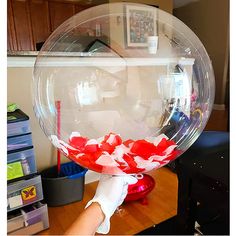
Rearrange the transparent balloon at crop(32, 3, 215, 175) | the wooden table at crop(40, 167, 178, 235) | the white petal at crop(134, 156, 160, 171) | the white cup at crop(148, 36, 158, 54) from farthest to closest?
the wooden table at crop(40, 167, 178, 235)
the white cup at crop(148, 36, 158, 54)
the transparent balloon at crop(32, 3, 215, 175)
the white petal at crop(134, 156, 160, 171)

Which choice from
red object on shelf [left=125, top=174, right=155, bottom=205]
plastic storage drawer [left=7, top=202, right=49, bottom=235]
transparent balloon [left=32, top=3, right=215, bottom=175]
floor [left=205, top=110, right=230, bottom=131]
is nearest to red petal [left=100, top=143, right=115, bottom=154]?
transparent balloon [left=32, top=3, right=215, bottom=175]

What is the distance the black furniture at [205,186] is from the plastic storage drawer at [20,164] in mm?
773

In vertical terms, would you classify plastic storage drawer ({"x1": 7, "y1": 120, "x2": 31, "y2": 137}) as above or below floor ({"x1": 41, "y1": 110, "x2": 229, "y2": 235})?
above

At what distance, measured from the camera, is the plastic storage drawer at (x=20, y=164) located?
3.68 ft

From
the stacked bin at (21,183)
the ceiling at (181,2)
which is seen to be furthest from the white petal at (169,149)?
the ceiling at (181,2)

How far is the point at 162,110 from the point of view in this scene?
0.64 m

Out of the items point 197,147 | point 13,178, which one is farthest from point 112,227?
point 197,147

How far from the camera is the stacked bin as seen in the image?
1.13 metres

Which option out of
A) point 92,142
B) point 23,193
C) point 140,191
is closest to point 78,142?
point 92,142

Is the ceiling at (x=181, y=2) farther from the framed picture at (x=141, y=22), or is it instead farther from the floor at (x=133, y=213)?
the framed picture at (x=141, y=22)

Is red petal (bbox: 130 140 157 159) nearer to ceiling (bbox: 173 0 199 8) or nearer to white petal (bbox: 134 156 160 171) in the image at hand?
white petal (bbox: 134 156 160 171)

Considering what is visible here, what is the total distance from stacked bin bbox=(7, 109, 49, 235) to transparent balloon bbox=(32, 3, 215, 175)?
58 cm

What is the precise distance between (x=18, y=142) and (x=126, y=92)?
75 cm
